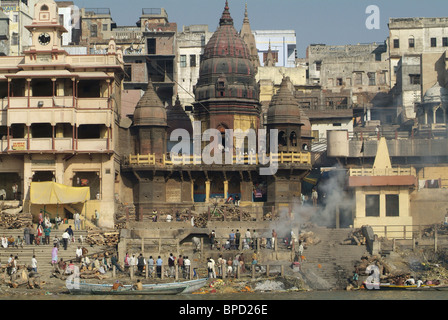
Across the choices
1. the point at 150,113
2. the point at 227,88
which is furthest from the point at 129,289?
the point at 227,88

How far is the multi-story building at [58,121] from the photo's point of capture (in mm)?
58219

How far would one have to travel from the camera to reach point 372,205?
2290 inches

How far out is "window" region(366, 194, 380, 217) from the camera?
190ft

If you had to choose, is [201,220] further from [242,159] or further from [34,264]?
[34,264]

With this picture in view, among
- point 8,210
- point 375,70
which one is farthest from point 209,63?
point 375,70

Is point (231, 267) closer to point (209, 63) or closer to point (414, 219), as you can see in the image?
point (414, 219)

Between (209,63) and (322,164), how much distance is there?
10.0 metres

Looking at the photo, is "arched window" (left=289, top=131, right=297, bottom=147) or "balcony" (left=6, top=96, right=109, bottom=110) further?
"arched window" (left=289, top=131, right=297, bottom=147)

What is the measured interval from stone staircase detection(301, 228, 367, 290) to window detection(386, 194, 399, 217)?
3.39 m

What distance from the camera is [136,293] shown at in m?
44.9

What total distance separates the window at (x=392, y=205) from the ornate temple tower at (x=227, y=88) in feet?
35.1

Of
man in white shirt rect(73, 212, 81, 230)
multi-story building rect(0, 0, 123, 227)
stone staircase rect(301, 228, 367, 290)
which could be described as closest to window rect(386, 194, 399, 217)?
stone staircase rect(301, 228, 367, 290)

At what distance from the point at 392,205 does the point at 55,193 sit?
1870 cm

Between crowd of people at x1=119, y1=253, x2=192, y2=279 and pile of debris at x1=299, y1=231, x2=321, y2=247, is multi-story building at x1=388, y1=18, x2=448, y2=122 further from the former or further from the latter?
crowd of people at x1=119, y1=253, x2=192, y2=279
